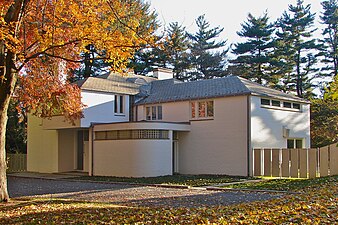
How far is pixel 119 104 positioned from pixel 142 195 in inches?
523

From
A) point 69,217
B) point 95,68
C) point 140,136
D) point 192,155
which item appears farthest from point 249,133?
point 95,68

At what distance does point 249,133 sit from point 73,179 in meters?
9.85

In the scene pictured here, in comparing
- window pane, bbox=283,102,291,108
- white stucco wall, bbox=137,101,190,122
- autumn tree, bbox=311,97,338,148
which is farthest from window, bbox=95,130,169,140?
autumn tree, bbox=311,97,338,148

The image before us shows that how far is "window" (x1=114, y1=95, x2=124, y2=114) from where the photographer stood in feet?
94.0

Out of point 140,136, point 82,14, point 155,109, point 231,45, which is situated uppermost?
point 231,45

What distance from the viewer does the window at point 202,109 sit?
2567 centimetres

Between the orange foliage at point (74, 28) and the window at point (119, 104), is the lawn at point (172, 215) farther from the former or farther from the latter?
the window at point (119, 104)

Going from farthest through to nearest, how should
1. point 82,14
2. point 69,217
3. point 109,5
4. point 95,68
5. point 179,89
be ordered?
point 95,68 < point 179,89 < point 82,14 < point 109,5 < point 69,217

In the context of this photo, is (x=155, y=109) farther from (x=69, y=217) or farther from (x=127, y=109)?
(x=69, y=217)

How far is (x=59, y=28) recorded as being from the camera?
13.5 meters

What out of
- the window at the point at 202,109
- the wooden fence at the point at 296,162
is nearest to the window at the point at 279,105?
the wooden fence at the point at 296,162

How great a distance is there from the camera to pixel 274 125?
2566 centimetres

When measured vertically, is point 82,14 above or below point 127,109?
above

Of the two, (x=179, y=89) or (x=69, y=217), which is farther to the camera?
(x=179, y=89)
